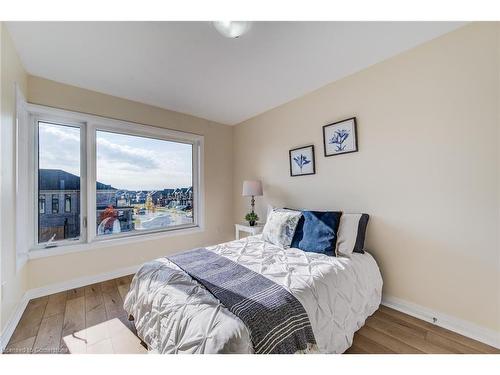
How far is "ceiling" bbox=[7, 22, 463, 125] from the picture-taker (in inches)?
64.1

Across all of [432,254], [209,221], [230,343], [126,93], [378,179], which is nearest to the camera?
[230,343]

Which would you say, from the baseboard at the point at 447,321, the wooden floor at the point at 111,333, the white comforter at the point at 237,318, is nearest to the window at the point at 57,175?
the wooden floor at the point at 111,333

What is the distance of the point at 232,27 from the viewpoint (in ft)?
4.95

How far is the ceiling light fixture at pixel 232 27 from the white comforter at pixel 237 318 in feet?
5.94

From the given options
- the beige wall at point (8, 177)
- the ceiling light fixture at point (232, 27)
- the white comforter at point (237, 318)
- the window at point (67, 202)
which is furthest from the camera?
the window at point (67, 202)

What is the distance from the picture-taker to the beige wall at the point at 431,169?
5.12ft

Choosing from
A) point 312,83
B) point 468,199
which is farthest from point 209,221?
point 468,199

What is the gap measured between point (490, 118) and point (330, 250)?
1.55m

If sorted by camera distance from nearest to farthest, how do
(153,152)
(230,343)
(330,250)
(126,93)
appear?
(230,343) < (330,250) < (126,93) < (153,152)

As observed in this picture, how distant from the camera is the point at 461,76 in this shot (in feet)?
5.42

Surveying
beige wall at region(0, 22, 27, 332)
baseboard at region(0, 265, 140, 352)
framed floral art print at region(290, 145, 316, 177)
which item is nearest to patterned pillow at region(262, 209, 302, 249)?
framed floral art print at region(290, 145, 316, 177)

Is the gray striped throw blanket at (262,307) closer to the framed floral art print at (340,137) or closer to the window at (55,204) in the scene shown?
the framed floral art print at (340,137)

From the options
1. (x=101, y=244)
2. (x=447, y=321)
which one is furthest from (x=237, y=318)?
(x=101, y=244)
